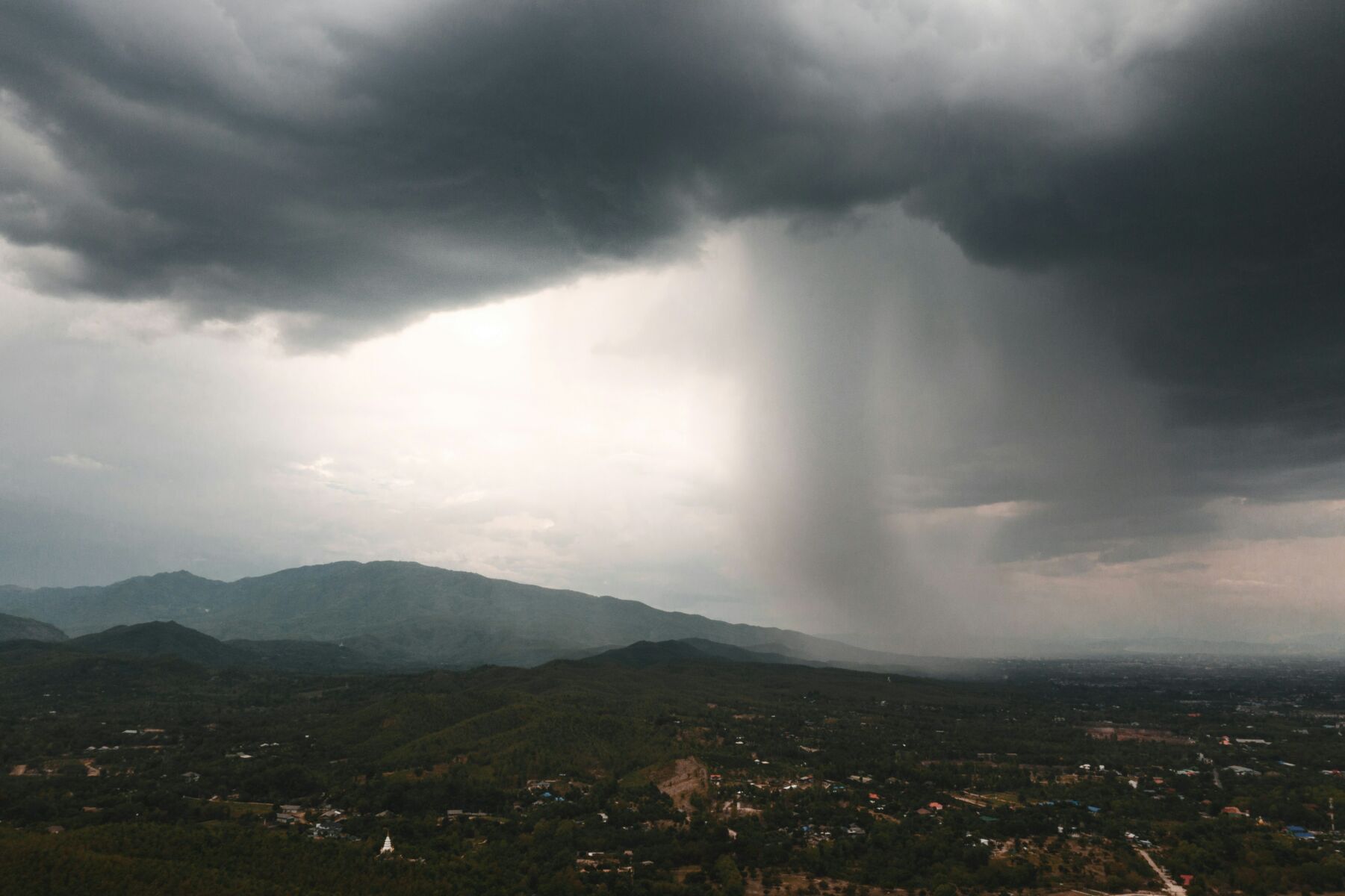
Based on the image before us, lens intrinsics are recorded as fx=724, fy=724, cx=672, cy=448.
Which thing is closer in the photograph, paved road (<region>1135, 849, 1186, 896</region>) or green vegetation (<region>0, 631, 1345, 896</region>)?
green vegetation (<region>0, 631, 1345, 896</region>)

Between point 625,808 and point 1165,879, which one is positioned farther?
point 625,808

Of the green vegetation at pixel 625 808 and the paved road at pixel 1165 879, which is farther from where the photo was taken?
the paved road at pixel 1165 879

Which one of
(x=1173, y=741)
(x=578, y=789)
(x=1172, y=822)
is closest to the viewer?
(x=1172, y=822)

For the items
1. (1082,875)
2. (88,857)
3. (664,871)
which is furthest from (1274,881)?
(88,857)

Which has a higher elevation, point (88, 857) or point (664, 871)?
point (88, 857)

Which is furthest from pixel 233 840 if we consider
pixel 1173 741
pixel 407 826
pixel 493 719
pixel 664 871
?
pixel 1173 741

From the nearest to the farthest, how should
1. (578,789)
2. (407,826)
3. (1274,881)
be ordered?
(1274,881)
(407,826)
(578,789)

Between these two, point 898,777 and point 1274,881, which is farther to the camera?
point 898,777

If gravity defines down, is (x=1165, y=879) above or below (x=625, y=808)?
above

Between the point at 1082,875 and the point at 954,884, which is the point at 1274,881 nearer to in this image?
the point at 1082,875
